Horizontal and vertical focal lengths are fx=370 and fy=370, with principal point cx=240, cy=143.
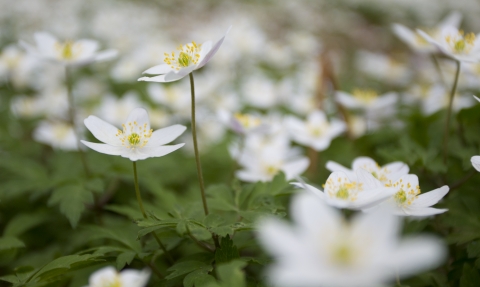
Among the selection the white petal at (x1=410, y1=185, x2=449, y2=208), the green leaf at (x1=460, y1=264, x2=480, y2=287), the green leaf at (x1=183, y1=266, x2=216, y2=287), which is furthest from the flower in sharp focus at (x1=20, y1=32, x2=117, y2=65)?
the green leaf at (x1=460, y1=264, x2=480, y2=287)

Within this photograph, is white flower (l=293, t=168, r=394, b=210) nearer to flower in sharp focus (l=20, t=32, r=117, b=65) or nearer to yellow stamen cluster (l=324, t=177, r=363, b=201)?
yellow stamen cluster (l=324, t=177, r=363, b=201)

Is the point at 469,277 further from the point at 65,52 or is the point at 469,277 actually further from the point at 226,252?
the point at 65,52

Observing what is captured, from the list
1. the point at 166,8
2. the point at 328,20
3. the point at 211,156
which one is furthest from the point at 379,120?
the point at 166,8

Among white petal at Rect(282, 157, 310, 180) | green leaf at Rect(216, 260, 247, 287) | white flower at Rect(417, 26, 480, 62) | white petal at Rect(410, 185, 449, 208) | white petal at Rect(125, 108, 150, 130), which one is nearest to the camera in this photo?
green leaf at Rect(216, 260, 247, 287)

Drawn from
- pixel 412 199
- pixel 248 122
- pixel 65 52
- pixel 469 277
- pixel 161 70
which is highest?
pixel 65 52

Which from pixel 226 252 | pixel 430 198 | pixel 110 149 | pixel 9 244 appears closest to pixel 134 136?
pixel 110 149

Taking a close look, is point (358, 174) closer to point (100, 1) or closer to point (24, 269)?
point (24, 269)
